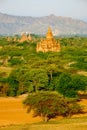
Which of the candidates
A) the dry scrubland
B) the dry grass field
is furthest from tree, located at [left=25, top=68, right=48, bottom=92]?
the dry grass field

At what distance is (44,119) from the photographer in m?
35.6

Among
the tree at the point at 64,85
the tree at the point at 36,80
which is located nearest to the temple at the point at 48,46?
the tree at the point at 36,80

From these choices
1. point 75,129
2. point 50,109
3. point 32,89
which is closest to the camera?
point 75,129

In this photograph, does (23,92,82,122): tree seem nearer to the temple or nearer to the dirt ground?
the dirt ground

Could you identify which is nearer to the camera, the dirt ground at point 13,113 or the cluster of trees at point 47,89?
the dirt ground at point 13,113

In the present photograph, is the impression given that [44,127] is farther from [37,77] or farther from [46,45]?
[46,45]

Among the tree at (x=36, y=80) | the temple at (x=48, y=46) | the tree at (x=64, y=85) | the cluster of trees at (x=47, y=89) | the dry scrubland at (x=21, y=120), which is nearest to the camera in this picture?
the dry scrubland at (x=21, y=120)

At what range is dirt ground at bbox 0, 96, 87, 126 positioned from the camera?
116 ft

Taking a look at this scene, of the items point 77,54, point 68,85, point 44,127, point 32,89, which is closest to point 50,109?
point 44,127

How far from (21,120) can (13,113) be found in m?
2.40

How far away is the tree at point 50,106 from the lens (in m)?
35.3

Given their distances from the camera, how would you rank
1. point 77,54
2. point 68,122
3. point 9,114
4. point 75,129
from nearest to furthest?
point 75,129
point 68,122
point 9,114
point 77,54

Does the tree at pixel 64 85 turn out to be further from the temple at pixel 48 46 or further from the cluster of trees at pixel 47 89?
the temple at pixel 48 46

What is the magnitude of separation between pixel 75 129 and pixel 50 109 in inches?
271
